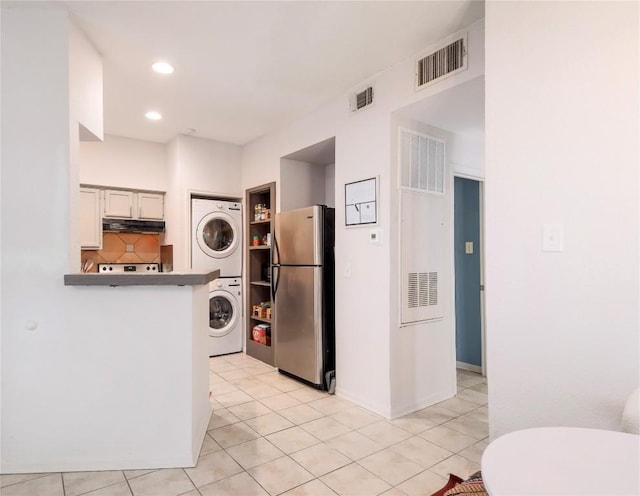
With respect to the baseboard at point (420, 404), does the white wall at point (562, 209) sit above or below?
above

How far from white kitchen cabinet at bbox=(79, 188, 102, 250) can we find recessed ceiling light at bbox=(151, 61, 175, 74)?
2.12 metres

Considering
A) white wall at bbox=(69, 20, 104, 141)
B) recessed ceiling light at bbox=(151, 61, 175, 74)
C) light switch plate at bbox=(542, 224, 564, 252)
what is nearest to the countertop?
white wall at bbox=(69, 20, 104, 141)

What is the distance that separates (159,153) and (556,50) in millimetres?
4342

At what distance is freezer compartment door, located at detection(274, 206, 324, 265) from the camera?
3.54 metres

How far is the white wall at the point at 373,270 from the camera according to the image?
2914 millimetres

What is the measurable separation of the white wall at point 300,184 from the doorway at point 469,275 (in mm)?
1535

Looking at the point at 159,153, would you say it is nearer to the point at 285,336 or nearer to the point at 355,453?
the point at 285,336

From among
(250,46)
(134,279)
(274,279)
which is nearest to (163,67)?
(250,46)

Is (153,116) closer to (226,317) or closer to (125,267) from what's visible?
(125,267)

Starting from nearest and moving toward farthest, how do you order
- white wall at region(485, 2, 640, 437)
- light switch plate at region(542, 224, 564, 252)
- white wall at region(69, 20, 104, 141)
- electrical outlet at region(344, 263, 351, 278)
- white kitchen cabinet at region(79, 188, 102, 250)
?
1. white wall at region(485, 2, 640, 437)
2. light switch plate at region(542, 224, 564, 252)
3. white wall at region(69, 20, 104, 141)
4. electrical outlet at region(344, 263, 351, 278)
5. white kitchen cabinet at region(79, 188, 102, 250)

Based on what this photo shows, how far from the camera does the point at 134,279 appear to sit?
7.03ft

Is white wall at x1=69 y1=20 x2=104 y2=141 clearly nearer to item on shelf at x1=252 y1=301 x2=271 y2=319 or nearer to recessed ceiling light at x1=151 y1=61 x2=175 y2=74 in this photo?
recessed ceiling light at x1=151 y1=61 x2=175 y2=74

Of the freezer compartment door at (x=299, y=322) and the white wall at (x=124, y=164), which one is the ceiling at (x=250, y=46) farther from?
the freezer compartment door at (x=299, y=322)

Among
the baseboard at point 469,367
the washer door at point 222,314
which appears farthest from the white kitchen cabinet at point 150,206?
the baseboard at point 469,367
